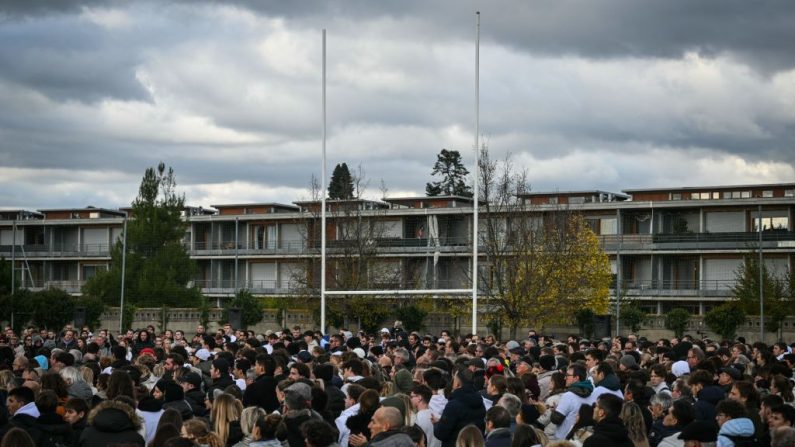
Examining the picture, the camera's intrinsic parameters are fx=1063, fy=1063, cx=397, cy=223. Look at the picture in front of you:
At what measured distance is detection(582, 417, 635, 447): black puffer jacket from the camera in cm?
931

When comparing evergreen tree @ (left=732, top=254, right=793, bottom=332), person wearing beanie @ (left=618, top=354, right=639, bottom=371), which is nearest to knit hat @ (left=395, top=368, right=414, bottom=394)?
person wearing beanie @ (left=618, top=354, right=639, bottom=371)

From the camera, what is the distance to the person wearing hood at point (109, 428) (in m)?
9.45

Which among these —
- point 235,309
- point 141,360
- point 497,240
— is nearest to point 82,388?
point 141,360

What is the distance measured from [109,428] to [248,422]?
127cm

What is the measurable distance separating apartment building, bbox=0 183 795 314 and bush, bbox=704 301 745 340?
6.30 m

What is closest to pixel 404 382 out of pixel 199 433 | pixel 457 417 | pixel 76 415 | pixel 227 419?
pixel 457 417

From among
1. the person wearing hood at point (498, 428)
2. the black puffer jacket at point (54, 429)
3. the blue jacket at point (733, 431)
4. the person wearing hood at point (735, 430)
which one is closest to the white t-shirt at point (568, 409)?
the person wearing hood at point (498, 428)

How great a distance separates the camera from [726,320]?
153ft

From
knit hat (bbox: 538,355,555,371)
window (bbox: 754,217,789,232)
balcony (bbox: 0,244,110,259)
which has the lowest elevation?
knit hat (bbox: 538,355,555,371)

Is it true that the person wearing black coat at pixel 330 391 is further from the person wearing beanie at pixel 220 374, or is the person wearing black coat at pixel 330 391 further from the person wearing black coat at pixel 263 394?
the person wearing beanie at pixel 220 374

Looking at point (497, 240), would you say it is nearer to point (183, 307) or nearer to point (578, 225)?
point (578, 225)

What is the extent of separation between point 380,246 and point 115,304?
51.7 ft

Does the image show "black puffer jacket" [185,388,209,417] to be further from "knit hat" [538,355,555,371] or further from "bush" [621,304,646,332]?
"bush" [621,304,646,332]

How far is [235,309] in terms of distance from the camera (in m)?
40.8
